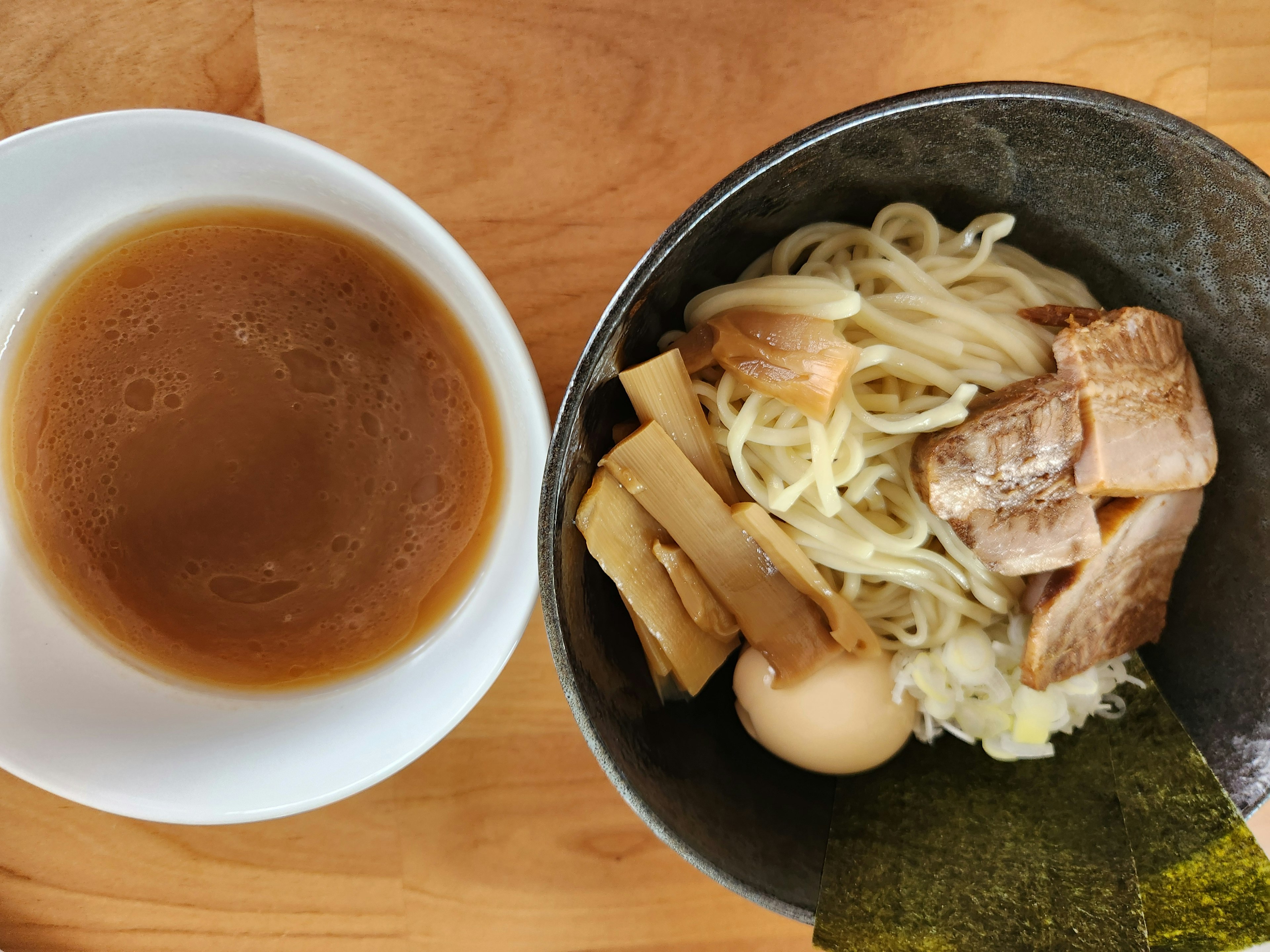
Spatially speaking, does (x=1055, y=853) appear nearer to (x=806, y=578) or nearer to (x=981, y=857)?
(x=981, y=857)

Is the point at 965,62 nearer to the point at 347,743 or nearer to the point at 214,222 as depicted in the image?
the point at 214,222

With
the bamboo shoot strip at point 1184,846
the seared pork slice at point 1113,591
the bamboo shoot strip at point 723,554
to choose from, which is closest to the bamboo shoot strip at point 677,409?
the bamboo shoot strip at point 723,554

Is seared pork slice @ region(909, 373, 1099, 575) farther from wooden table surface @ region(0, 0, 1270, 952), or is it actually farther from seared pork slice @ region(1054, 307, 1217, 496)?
wooden table surface @ region(0, 0, 1270, 952)

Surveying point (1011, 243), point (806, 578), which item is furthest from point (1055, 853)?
point (1011, 243)

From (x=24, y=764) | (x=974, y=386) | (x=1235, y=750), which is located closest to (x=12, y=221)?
(x=24, y=764)

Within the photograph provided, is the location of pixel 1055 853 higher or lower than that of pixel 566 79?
lower

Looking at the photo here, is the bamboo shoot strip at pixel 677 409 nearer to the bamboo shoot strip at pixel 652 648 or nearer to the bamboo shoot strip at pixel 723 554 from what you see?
the bamboo shoot strip at pixel 723 554
